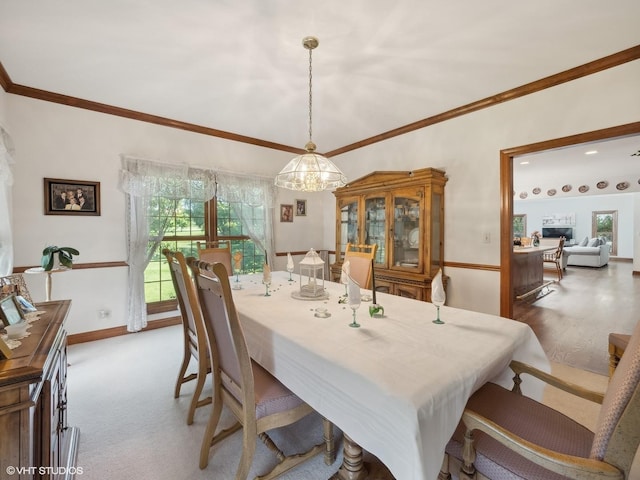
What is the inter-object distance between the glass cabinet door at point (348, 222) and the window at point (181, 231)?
48.9 inches

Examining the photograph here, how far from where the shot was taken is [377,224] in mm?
3678

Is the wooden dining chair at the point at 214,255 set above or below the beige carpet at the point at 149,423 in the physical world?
above

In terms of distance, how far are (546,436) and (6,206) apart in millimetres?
3916

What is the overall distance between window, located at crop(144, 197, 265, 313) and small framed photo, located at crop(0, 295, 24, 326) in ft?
8.02

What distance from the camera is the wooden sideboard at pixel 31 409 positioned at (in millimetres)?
763

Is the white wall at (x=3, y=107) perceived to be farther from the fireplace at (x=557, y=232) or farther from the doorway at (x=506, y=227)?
the fireplace at (x=557, y=232)

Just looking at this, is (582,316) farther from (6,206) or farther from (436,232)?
(6,206)

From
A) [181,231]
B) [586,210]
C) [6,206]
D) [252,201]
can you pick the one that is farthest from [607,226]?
[6,206]

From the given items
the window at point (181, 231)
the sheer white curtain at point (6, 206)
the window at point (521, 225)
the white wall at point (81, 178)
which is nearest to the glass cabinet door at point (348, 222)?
the window at point (181, 231)

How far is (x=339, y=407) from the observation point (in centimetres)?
104

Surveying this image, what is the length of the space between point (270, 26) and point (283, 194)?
273 cm

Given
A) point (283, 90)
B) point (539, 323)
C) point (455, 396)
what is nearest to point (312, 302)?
point (455, 396)

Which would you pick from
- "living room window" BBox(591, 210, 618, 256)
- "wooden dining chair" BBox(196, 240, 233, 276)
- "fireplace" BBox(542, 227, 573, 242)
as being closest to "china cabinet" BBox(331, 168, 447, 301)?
"wooden dining chair" BBox(196, 240, 233, 276)

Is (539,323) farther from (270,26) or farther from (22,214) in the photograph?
(22,214)
